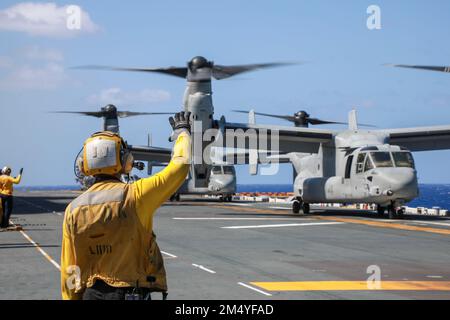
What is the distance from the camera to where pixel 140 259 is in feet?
14.8

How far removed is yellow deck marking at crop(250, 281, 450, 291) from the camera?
1094cm

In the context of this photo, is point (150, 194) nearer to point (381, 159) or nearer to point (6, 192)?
point (6, 192)

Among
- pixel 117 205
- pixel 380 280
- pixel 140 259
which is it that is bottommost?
pixel 380 280

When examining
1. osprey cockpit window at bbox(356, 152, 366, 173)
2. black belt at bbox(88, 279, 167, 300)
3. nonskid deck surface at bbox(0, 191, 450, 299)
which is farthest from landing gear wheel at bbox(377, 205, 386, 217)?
black belt at bbox(88, 279, 167, 300)

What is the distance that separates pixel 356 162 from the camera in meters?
30.3

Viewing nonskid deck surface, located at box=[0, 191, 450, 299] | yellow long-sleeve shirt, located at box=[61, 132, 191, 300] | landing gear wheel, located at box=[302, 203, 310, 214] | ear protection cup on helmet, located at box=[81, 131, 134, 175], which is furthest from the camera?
landing gear wheel, located at box=[302, 203, 310, 214]

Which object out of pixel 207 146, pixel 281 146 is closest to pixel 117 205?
pixel 207 146

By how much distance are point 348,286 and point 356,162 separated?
19535 millimetres

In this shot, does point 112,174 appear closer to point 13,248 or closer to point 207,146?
point 13,248

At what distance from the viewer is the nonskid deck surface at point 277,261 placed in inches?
421

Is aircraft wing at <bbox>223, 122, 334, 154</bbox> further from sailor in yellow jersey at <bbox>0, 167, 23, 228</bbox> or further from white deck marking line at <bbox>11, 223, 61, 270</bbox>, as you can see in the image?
white deck marking line at <bbox>11, 223, 61, 270</bbox>

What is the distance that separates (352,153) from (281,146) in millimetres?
5088

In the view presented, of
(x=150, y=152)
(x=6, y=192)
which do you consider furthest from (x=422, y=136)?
(x=150, y=152)

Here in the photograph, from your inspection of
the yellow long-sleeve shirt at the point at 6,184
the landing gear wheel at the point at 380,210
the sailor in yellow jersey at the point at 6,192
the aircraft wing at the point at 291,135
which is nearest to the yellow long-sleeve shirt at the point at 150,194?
the sailor in yellow jersey at the point at 6,192
